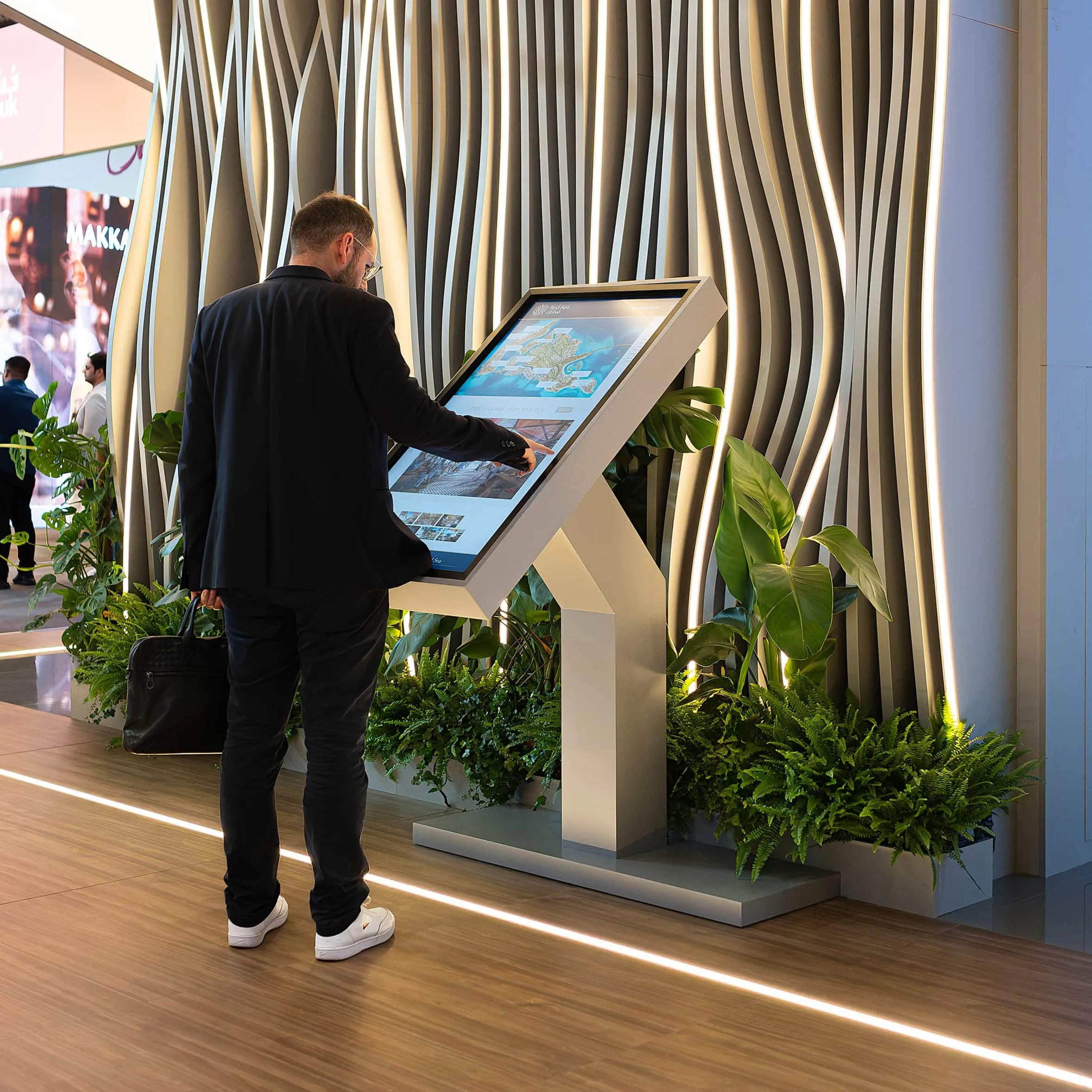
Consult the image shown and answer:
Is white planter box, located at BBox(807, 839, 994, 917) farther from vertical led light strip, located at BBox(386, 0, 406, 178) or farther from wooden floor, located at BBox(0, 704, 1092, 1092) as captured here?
vertical led light strip, located at BBox(386, 0, 406, 178)

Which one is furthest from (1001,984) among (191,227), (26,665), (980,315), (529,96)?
(26,665)

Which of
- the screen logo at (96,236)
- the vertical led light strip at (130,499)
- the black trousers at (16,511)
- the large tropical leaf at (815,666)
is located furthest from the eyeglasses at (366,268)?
the screen logo at (96,236)

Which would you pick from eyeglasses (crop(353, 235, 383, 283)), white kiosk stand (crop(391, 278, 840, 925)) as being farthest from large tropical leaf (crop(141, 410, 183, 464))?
eyeglasses (crop(353, 235, 383, 283))

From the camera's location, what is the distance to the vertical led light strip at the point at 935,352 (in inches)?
141

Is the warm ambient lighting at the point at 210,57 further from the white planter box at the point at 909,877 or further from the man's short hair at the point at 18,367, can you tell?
the man's short hair at the point at 18,367

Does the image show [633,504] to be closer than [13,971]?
No

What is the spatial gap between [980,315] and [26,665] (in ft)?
18.2

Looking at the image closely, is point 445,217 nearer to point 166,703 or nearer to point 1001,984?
point 166,703

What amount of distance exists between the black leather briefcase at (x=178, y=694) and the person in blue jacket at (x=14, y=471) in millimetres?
7266

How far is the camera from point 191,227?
5926 mm

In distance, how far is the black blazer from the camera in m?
2.97

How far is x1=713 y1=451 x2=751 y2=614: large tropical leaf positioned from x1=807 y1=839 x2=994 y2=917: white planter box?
692mm

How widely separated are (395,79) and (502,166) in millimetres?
606

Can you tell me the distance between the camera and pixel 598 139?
14.2 feet
